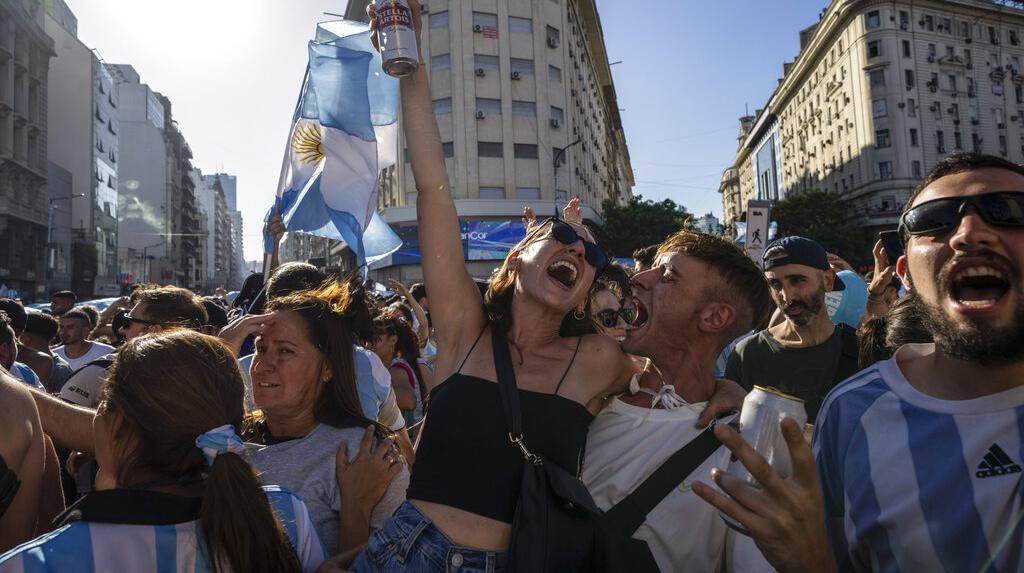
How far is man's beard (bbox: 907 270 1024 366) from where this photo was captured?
142 cm

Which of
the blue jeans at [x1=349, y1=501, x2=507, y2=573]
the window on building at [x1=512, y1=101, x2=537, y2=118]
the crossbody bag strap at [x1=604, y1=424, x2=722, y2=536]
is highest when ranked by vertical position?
the window on building at [x1=512, y1=101, x2=537, y2=118]

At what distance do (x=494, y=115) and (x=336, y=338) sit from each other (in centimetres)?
3227

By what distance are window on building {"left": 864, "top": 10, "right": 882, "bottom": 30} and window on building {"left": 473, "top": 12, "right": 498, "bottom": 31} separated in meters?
35.6

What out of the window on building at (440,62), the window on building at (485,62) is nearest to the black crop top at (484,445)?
the window on building at (485,62)

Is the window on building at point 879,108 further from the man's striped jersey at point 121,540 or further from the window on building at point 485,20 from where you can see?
the man's striped jersey at point 121,540

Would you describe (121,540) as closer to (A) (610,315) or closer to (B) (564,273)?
(B) (564,273)

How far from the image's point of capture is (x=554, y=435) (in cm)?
197

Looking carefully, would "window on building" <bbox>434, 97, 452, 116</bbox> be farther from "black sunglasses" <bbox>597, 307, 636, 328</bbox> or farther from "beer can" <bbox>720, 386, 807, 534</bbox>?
"beer can" <bbox>720, 386, 807, 534</bbox>

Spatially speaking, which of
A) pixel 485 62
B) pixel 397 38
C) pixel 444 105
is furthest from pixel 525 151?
pixel 397 38

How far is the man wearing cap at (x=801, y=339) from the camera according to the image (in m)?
3.75

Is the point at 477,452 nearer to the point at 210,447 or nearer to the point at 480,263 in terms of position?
the point at 210,447

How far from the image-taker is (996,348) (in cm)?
143

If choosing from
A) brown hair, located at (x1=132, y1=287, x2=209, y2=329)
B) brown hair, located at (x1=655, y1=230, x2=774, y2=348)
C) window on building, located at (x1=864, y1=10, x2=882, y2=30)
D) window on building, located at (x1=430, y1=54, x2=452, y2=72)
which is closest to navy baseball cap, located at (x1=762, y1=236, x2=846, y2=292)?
brown hair, located at (x1=655, y1=230, x2=774, y2=348)

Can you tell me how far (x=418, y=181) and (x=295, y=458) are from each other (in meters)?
1.21
